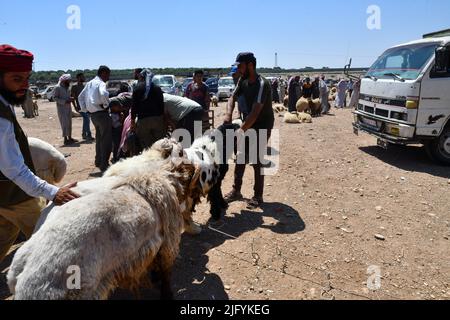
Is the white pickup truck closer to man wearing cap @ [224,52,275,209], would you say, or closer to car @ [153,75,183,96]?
man wearing cap @ [224,52,275,209]

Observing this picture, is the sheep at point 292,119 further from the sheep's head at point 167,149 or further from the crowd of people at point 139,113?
the sheep's head at point 167,149

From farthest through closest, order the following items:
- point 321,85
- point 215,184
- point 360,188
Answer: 1. point 321,85
2. point 360,188
3. point 215,184

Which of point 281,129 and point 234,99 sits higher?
point 234,99

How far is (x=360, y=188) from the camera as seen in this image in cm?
589

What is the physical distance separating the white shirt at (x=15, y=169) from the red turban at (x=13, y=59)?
0.39 m

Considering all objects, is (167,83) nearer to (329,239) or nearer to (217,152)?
(217,152)

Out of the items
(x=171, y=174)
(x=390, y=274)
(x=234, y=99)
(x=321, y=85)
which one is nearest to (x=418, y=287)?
(x=390, y=274)

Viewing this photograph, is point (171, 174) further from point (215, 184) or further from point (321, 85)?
point (321, 85)

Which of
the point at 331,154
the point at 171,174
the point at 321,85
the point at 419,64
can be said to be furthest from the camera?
the point at 321,85

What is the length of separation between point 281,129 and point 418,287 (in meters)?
9.40

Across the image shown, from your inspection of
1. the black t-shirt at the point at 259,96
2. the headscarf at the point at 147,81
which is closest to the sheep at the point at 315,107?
the black t-shirt at the point at 259,96

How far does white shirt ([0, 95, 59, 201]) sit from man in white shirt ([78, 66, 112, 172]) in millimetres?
4549

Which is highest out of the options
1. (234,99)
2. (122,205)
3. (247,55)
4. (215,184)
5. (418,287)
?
(247,55)

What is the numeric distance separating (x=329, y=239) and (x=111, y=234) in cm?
293
